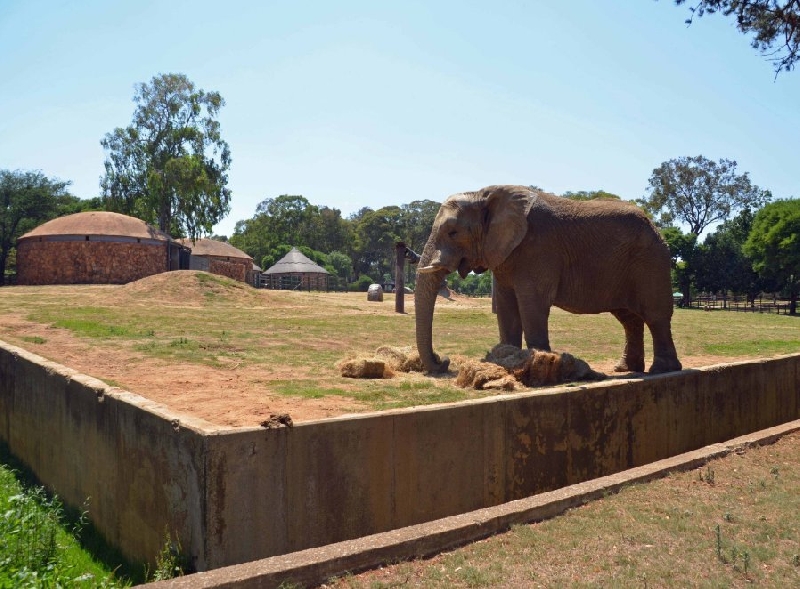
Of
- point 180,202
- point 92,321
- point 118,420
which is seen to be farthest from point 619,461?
point 180,202

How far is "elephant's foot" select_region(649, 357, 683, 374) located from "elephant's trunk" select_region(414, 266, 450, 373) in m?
3.31

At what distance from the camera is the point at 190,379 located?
9.01 meters

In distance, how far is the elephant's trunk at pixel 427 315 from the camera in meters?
10.0

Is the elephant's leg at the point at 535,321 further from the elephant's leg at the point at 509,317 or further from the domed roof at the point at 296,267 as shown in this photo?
the domed roof at the point at 296,267

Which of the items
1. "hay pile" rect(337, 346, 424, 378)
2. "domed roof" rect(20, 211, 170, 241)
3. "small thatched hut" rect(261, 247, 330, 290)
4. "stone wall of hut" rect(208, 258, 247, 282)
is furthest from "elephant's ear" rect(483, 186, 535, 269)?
"small thatched hut" rect(261, 247, 330, 290)

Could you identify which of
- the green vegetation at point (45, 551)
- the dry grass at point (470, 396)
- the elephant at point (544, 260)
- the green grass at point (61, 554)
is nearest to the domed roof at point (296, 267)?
the dry grass at point (470, 396)

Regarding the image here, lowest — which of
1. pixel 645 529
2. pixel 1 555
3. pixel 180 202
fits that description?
pixel 1 555

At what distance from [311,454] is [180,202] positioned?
151ft

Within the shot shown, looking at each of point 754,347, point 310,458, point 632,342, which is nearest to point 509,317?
point 632,342

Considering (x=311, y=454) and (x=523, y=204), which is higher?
(x=523, y=204)

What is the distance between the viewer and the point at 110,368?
986cm

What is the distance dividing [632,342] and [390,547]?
822cm

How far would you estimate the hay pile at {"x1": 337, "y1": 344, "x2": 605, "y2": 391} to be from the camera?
8633 mm

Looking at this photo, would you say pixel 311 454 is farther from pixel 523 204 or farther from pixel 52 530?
pixel 523 204
